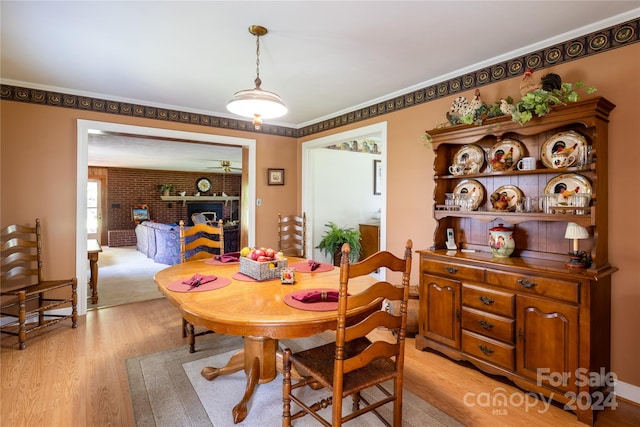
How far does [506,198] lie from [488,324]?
3.07 ft

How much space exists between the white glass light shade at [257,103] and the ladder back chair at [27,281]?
2.56 metres

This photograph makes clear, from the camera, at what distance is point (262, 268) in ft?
6.76

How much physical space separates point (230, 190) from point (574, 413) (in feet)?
33.9

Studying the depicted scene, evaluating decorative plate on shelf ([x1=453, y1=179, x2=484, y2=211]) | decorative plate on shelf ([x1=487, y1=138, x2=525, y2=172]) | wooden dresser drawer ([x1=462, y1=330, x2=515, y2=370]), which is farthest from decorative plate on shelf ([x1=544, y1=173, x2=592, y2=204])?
wooden dresser drawer ([x1=462, y1=330, x2=515, y2=370])

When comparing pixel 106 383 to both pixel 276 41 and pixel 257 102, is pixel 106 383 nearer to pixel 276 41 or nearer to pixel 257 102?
pixel 257 102

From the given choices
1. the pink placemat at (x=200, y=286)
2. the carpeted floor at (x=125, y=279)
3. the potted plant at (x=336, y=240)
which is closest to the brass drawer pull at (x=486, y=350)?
the pink placemat at (x=200, y=286)

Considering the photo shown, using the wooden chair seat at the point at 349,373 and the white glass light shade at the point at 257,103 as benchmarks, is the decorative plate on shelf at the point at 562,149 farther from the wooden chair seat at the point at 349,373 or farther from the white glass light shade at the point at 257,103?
the white glass light shade at the point at 257,103

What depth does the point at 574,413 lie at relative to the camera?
189 cm

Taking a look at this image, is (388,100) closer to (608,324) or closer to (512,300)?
(512,300)

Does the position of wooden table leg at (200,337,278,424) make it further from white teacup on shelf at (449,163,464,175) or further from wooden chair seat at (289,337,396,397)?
white teacup on shelf at (449,163,464,175)

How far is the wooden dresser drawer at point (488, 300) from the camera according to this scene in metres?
2.14

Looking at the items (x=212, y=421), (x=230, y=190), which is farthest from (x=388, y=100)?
(x=230, y=190)

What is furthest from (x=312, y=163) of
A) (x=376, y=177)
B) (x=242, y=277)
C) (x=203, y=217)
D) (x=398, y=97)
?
(x=203, y=217)

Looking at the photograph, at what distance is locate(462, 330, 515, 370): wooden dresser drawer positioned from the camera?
7.03ft
